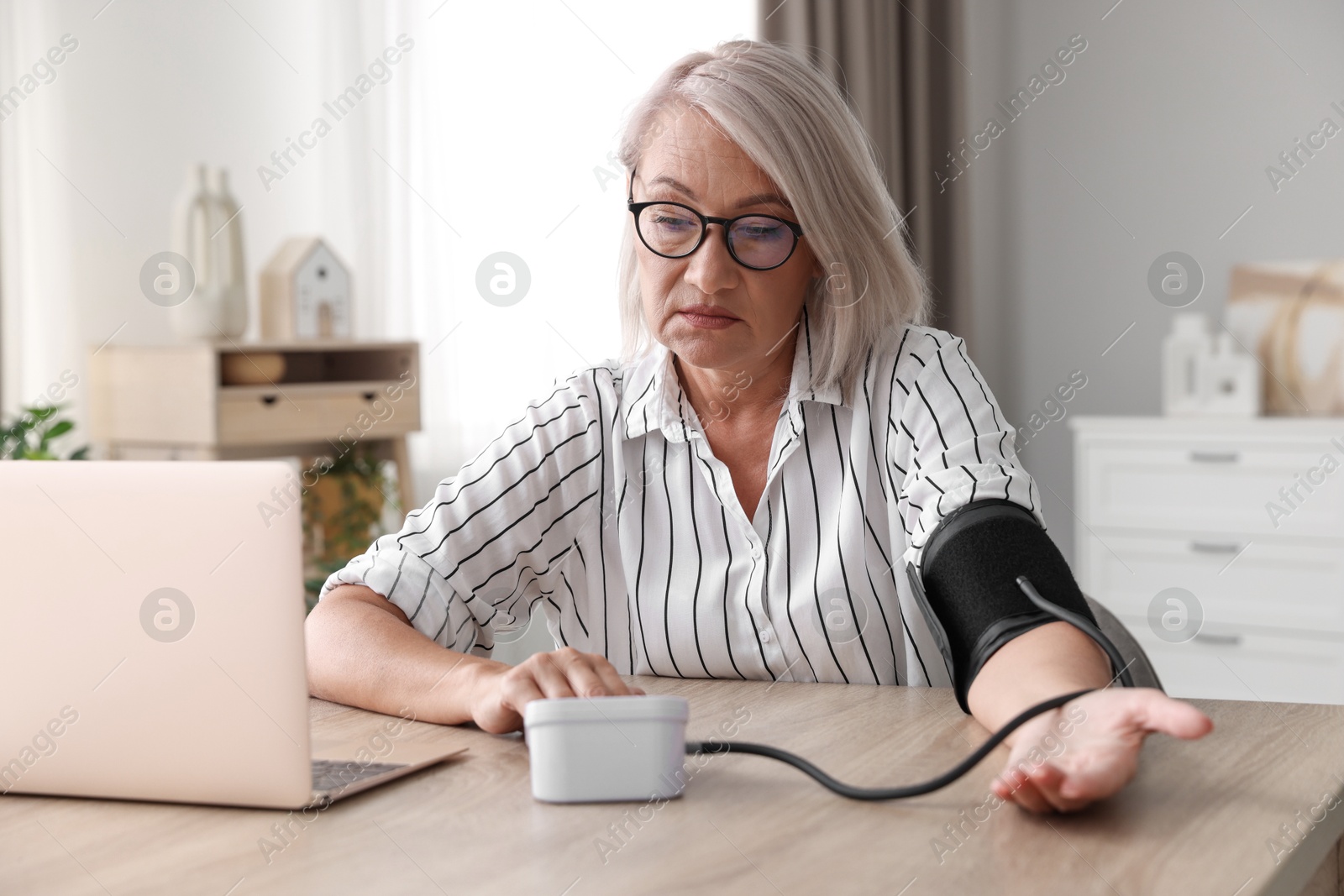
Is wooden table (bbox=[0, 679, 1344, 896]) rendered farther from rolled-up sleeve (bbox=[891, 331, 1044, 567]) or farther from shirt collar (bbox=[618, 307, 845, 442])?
shirt collar (bbox=[618, 307, 845, 442])

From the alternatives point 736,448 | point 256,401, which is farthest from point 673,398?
point 256,401

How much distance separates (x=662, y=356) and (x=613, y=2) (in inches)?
81.5

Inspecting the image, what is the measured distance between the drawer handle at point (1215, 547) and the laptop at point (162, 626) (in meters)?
2.70

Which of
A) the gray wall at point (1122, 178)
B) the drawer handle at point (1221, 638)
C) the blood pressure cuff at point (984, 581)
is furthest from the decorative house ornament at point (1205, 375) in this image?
the blood pressure cuff at point (984, 581)

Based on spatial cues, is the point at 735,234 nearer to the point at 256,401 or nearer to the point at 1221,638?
the point at 256,401

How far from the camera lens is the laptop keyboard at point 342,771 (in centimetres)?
84

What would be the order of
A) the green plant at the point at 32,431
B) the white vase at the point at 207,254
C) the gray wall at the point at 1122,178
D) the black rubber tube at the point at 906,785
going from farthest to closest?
the gray wall at the point at 1122,178 < the white vase at the point at 207,254 < the green plant at the point at 32,431 < the black rubber tube at the point at 906,785

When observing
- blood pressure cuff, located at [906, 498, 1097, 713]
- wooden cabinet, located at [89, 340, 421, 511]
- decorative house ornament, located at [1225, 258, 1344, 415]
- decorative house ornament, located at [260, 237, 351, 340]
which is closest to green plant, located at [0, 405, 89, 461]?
wooden cabinet, located at [89, 340, 421, 511]

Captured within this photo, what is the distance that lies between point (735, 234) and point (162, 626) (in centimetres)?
72

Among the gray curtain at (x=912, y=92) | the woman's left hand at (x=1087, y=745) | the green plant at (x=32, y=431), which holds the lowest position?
the woman's left hand at (x=1087, y=745)

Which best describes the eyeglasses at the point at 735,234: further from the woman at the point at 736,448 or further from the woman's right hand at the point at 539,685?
the woman's right hand at the point at 539,685

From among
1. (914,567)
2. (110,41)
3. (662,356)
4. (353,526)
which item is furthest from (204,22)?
(914,567)

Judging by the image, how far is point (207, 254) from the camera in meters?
2.69

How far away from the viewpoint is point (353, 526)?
2941 millimetres
